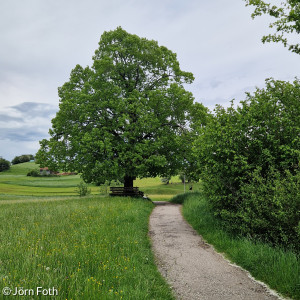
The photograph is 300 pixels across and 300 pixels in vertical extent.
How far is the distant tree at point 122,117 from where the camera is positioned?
67.4ft

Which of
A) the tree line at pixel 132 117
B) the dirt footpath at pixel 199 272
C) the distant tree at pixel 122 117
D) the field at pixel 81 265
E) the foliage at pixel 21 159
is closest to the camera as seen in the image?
the field at pixel 81 265

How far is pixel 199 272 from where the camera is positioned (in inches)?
248

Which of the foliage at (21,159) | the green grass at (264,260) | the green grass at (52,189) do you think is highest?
the foliage at (21,159)

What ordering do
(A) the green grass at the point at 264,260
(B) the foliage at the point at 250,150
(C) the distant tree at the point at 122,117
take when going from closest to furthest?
(A) the green grass at the point at 264,260
(B) the foliage at the point at 250,150
(C) the distant tree at the point at 122,117

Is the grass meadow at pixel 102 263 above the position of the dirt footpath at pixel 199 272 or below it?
above

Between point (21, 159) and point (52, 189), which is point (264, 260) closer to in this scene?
point (52, 189)

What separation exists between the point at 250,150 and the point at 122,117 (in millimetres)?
13493

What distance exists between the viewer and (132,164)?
20.6 m

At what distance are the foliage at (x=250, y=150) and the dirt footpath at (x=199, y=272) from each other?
184 centimetres

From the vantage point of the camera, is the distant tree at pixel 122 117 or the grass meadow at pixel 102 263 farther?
the distant tree at pixel 122 117

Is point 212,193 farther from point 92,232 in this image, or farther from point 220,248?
point 92,232

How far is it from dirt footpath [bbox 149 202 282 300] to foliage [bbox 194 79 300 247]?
1841 mm

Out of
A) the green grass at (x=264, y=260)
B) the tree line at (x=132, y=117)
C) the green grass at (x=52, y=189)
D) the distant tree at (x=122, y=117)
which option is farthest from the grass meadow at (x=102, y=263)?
the green grass at (x=52, y=189)

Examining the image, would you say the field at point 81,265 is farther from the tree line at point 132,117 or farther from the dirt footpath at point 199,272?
the tree line at point 132,117
